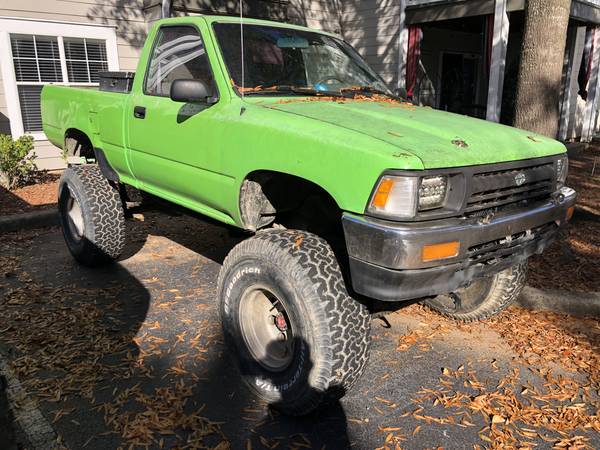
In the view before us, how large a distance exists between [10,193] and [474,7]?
9292 mm

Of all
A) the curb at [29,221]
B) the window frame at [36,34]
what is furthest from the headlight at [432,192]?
the window frame at [36,34]

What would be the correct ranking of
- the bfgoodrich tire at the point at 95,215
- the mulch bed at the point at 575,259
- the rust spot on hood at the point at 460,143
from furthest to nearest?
the bfgoodrich tire at the point at 95,215
the mulch bed at the point at 575,259
the rust spot on hood at the point at 460,143

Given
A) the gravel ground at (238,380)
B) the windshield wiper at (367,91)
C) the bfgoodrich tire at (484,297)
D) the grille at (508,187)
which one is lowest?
the gravel ground at (238,380)

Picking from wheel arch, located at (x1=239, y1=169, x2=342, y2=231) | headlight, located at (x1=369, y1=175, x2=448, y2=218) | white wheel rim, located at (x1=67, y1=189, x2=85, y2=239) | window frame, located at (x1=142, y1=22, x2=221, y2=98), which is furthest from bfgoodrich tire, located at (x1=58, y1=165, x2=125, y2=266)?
headlight, located at (x1=369, y1=175, x2=448, y2=218)

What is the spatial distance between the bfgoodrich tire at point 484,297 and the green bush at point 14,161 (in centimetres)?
673

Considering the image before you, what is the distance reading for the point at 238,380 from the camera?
3104mm

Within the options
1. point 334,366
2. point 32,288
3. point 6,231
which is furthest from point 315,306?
point 6,231

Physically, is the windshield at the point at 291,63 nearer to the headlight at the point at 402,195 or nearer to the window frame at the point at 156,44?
the window frame at the point at 156,44

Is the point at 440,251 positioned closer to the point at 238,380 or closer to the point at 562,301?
the point at 238,380

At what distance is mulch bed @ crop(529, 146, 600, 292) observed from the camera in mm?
4410

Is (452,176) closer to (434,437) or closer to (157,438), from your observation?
(434,437)

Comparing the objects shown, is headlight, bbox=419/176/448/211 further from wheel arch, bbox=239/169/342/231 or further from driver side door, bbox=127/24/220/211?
driver side door, bbox=127/24/220/211

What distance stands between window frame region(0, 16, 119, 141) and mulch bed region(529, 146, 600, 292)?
316 inches

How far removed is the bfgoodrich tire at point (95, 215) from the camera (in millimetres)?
4594
